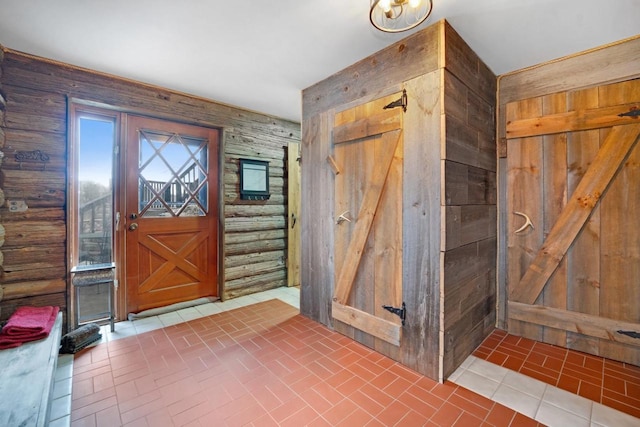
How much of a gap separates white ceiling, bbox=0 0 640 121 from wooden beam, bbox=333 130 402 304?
0.84 m

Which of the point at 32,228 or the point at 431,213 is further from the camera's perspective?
the point at 32,228

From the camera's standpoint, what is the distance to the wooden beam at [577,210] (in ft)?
7.29

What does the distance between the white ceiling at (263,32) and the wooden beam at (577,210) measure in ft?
2.63

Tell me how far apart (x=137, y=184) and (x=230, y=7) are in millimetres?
2143

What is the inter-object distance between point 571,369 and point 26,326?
162 inches

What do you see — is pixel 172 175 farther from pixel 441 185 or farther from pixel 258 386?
pixel 441 185

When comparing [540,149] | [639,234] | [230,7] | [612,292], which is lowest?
[612,292]

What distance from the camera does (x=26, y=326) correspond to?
216cm

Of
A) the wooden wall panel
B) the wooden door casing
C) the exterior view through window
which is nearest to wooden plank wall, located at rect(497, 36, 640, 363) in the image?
the wooden wall panel

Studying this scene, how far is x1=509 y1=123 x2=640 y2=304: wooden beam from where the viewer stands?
87.5 inches

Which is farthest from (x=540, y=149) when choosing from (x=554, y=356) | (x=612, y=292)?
(x=554, y=356)

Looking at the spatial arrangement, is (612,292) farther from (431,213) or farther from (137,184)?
(137,184)

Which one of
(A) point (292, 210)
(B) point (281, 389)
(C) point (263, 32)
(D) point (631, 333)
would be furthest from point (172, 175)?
(D) point (631, 333)

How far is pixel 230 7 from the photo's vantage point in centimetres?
192
